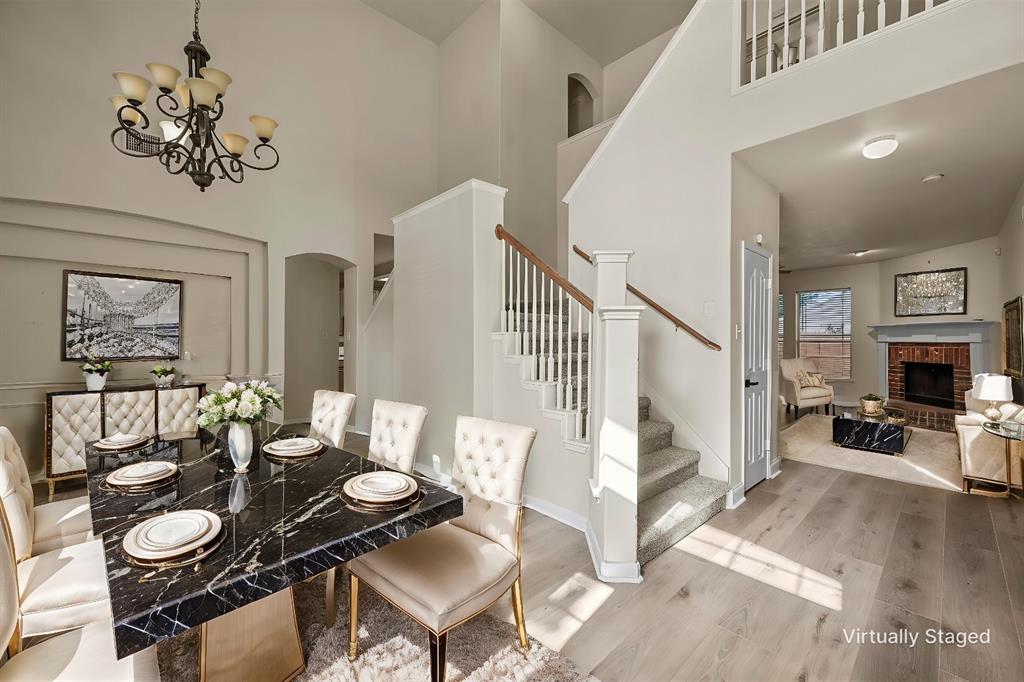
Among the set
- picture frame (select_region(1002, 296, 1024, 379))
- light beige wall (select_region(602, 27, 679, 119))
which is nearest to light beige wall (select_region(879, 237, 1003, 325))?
picture frame (select_region(1002, 296, 1024, 379))

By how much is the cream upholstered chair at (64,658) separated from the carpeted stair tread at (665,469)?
2.61m

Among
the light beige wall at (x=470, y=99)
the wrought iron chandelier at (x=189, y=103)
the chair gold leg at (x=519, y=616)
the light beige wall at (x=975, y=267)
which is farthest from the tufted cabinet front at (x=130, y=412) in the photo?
the light beige wall at (x=975, y=267)

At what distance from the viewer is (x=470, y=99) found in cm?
618

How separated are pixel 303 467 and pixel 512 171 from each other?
191 inches

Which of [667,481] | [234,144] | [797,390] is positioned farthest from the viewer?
[797,390]

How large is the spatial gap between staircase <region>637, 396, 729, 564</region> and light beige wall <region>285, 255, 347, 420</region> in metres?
5.14

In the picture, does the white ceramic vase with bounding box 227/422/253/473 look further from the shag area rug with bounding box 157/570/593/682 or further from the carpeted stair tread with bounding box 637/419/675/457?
the carpeted stair tread with bounding box 637/419/675/457

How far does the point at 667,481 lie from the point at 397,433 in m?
2.00

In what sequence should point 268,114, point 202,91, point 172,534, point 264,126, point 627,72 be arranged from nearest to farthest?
point 172,534, point 202,91, point 264,126, point 268,114, point 627,72

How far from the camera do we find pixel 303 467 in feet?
6.64

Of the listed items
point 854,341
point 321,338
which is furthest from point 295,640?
point 854,341

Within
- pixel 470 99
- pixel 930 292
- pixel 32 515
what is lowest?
pixel 32 515

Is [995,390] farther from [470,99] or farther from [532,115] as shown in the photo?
[470,99]

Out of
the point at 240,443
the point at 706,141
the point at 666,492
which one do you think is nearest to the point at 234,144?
the point at 240,443
